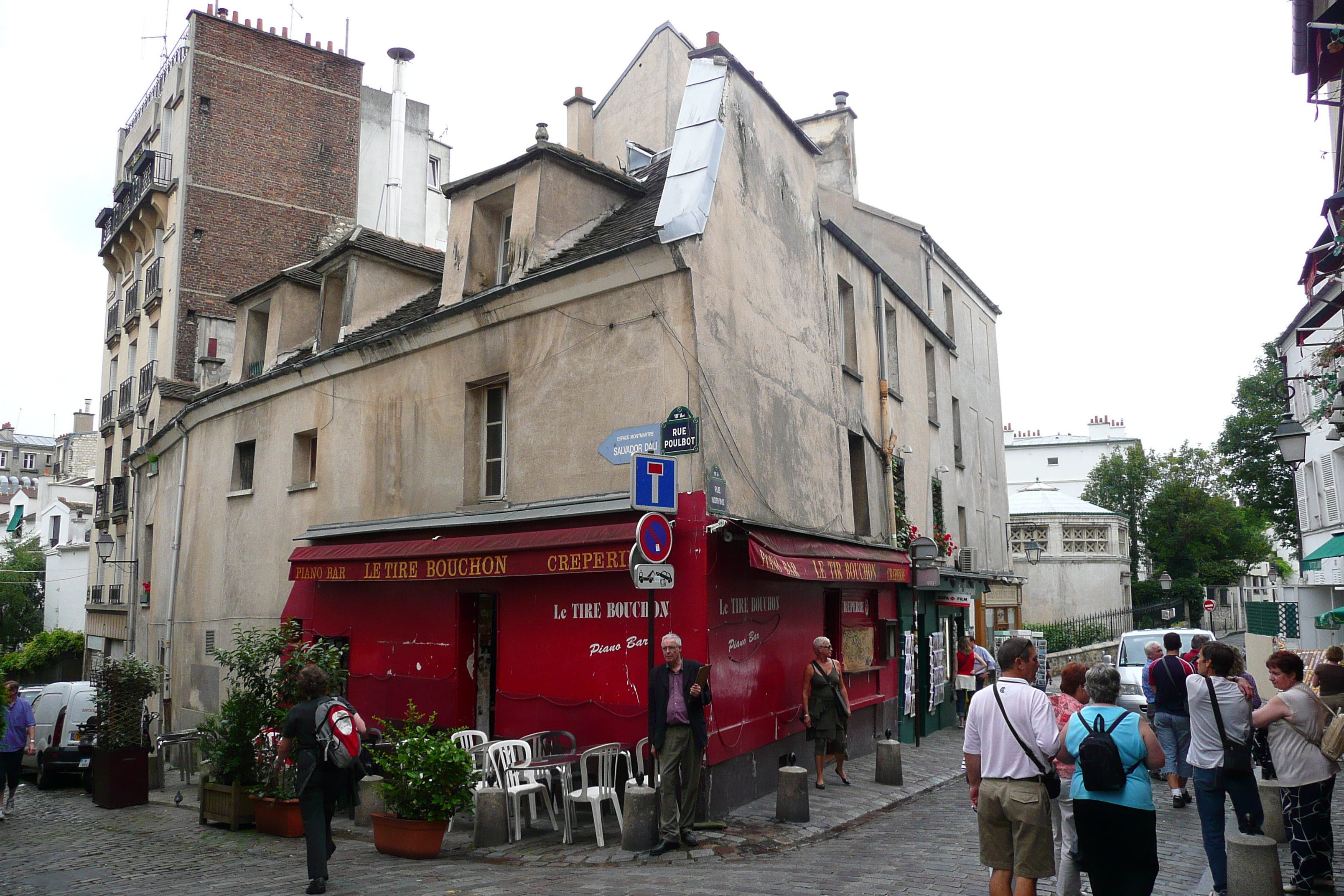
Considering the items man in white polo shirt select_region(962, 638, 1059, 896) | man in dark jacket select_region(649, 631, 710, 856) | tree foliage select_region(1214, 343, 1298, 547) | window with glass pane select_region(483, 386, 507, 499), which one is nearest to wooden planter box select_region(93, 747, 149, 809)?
window with glass pane select_region(483, 386, 507, 499)

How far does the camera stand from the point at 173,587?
18141 mm

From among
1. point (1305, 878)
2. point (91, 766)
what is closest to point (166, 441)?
point (91, 766)

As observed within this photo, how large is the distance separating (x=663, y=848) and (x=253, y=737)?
16.0 ft

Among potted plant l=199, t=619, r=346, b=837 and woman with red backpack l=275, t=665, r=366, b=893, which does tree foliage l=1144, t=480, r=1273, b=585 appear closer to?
potted plant l=199, t=619, r=346, b=837

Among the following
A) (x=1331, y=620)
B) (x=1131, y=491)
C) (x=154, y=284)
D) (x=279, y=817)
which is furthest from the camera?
(x=1131, y=491)

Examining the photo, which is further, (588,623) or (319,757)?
(588,623)

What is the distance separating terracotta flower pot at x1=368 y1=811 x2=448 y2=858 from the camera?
327 inches

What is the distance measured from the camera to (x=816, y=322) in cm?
1338

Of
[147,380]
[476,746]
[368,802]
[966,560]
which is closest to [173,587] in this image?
[368,802]

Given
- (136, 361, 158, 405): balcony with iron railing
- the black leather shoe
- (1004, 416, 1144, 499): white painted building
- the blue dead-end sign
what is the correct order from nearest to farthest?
1. the black leather shoe
2. the blue dead-end sign
3. (136, 361, 158, 405): balcony with iron railing
4. (1004, 416, 1144, 499): white painted building

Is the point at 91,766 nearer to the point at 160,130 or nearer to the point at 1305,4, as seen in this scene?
the point at 1305,4

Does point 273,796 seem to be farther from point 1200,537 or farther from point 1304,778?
point 1200,537

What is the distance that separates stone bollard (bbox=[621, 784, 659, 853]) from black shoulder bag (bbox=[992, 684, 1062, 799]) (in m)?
3.80

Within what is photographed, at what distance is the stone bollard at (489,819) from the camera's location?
863 cm
